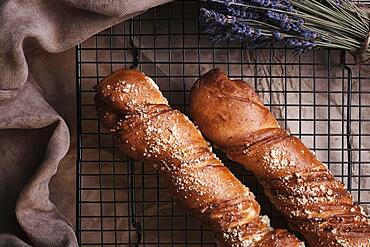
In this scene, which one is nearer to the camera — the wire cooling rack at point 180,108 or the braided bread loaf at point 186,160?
the braided bread loaf at point 186,160

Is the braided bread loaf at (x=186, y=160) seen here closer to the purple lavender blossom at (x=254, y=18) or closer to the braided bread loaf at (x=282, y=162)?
the braided bread loaf at (x=282, y=162)

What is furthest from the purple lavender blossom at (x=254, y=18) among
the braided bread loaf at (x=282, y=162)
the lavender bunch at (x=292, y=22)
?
the braided bread loaf at (x=282, y=162)

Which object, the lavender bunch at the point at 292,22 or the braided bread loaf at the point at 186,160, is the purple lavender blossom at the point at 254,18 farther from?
the braided bread loaf at the point at 186,160

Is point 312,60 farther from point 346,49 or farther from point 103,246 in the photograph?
point 103,246

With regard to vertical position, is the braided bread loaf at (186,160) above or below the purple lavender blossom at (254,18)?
below

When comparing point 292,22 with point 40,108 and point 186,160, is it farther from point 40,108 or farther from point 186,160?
point 40,108
